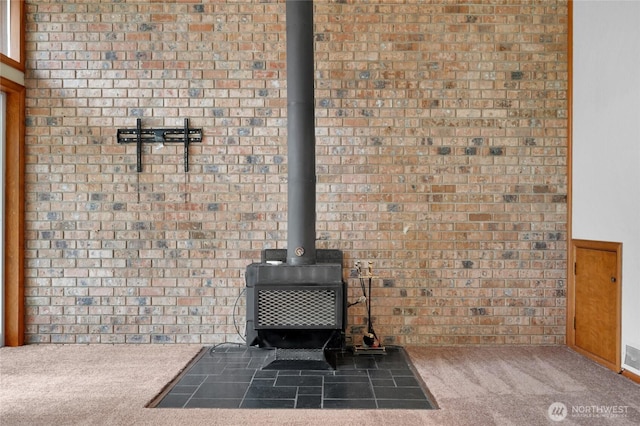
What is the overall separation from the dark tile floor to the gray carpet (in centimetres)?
9

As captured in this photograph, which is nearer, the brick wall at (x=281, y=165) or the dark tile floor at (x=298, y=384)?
the dark tile floor at (x=298, y=384)

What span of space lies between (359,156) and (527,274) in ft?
5.64

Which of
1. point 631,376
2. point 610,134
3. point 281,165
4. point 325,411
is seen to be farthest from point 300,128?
point 631,376

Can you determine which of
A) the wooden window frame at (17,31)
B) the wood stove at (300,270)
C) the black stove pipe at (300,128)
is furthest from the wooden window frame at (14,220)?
the black stove pipe at (300,128)

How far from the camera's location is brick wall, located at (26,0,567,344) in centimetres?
389

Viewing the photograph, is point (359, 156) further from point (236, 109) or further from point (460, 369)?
point (460, 369)

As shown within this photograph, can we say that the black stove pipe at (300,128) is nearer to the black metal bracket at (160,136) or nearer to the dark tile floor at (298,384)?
the dark tile floor at (298,384)

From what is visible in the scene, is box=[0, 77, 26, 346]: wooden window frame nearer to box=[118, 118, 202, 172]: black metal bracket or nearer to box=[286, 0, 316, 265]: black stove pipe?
box=[118, 118, 202, 172]: black metal bracket

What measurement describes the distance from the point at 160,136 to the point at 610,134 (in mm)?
3505

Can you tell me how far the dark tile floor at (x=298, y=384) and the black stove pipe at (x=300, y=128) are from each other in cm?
80

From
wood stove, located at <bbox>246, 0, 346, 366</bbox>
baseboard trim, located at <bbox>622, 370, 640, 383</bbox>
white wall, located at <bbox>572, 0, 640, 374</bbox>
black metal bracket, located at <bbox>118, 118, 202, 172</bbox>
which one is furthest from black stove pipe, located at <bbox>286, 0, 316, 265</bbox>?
baseboard trim, located at <bbox>622, 370, 640, 383</bbox>

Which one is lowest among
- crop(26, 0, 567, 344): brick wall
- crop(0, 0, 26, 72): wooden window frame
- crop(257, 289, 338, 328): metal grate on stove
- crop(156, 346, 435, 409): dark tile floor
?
crop(156, 346, 435, 409): dark tile floor

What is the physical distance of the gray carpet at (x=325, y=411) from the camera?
252 cm

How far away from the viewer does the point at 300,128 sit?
336 centimetres
